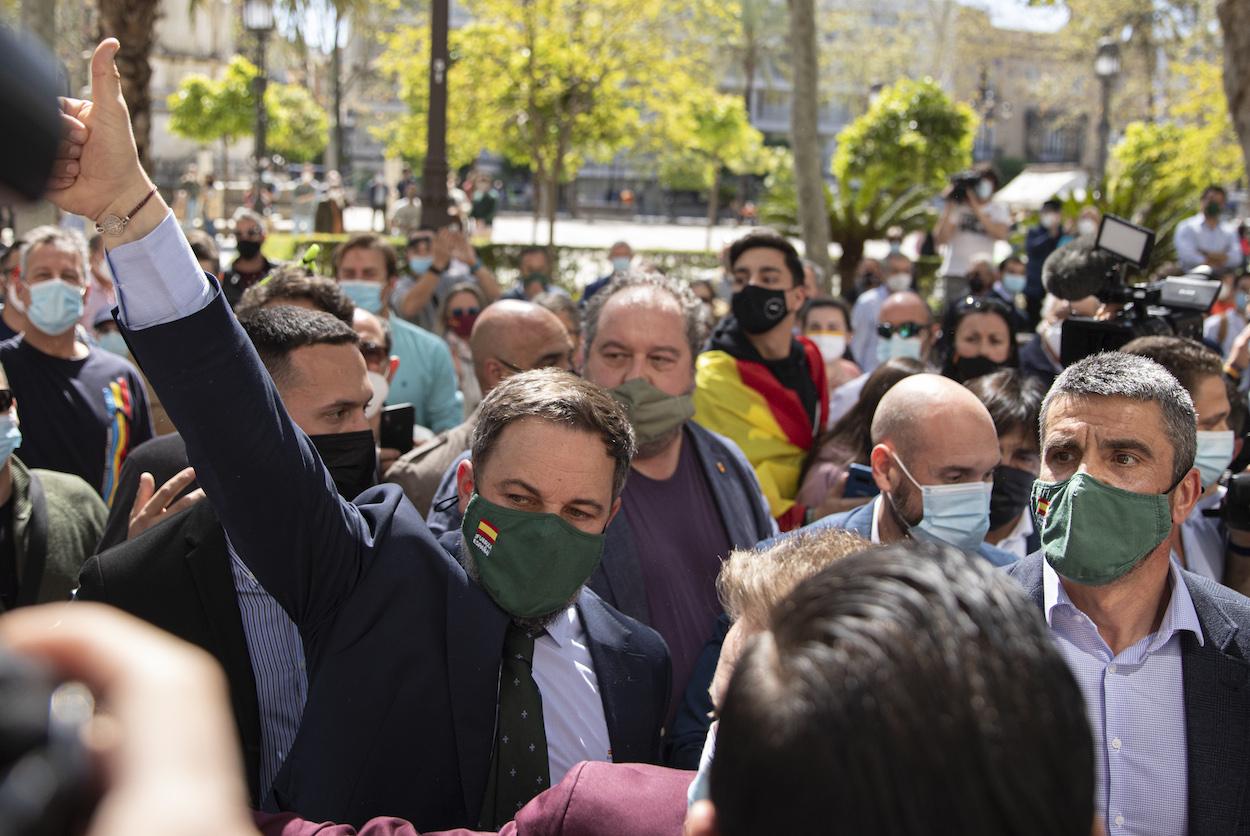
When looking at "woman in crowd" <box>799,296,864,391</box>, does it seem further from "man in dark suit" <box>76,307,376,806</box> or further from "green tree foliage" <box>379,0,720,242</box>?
"green tree foliage" <box>379,0,720,242</box>

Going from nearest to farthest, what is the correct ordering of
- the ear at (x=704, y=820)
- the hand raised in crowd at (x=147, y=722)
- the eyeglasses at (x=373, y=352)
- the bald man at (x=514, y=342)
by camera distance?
1. the hand raised in crowd at (x=147, y=722)
2. the ear at (x=704, y=820)
3. the eyeglasses at (x=373, y=352)
4. the bald man at (x=514, y=342)

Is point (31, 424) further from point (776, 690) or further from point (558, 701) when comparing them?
point (776, 690)

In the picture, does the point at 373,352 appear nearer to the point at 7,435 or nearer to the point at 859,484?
the point at 7,435

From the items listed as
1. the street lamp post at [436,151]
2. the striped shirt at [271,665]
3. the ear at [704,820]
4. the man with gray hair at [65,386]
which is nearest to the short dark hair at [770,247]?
the man with gray hair at [65,386]

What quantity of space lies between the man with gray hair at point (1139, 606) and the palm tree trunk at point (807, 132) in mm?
11505

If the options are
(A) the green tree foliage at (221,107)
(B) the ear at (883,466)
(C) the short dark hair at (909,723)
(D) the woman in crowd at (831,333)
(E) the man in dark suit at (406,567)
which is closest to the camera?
(C) the short dark hair at (909,723)

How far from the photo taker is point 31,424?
4.68 m

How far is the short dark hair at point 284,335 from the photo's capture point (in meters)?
3.04

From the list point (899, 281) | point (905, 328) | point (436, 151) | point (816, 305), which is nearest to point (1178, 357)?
point (905, 328)

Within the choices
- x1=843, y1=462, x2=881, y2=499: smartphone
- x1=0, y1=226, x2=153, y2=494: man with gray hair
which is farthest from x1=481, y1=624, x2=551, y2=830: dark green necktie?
x1=0, y1=226, x2=153, y2=494: man with gray hair

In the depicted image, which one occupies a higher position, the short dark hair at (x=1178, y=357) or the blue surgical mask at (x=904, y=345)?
the short dark hair at (x=1178, y=357)

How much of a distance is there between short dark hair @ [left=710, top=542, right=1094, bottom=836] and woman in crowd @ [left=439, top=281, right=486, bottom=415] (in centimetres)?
593

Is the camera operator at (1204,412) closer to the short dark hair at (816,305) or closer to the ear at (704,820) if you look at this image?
the ear at (704,820)

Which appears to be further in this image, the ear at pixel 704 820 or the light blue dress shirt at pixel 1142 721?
the light blue dress shirt at pixel 1142 721
